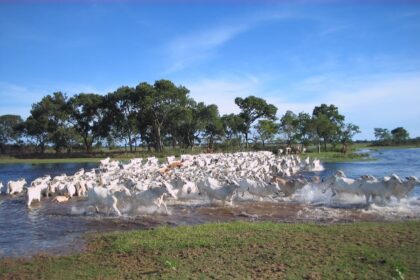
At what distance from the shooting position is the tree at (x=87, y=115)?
2995 inches

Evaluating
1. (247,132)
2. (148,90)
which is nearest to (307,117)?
(247,132)

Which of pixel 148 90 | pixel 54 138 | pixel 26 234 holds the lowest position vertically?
pixel 26 234

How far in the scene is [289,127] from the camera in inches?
3078

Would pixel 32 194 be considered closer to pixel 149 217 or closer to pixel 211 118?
pixel 149 217

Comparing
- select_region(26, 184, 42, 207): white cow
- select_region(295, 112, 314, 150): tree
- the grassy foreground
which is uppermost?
select_region(295, 112, 314, 150): tree

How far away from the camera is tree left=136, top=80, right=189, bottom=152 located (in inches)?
2645

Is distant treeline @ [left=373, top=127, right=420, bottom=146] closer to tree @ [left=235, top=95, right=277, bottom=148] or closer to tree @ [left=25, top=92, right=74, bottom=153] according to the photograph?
tree @ [left=235, top=95, right=277, bottom=148]

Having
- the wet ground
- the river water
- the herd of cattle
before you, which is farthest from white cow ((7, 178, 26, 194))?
the wet ground

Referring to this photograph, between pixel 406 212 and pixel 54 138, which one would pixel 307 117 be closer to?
pixel 54 138

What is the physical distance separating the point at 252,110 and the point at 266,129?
5615 mm

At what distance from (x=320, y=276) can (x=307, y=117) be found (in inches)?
2838

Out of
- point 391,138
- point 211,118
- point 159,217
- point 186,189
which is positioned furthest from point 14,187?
point 391,138

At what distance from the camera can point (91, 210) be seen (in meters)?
17.1

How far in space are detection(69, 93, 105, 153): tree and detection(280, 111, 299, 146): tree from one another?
33261 millimetres
